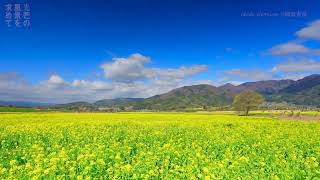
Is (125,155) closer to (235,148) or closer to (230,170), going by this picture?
(230,170)

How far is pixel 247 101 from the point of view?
116625mm

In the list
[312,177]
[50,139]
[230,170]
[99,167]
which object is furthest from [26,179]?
[50,139]

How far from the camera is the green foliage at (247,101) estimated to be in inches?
4575

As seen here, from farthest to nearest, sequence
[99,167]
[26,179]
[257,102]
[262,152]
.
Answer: [257,102]
[262,152]
[99,167]
[26,179]

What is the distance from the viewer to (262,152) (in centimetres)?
1512

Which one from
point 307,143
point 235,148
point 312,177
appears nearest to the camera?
point 312,177

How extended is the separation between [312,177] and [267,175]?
1.22 m

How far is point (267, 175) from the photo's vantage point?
9.91 m

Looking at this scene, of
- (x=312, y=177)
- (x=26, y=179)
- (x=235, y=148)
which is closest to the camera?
(x=26, y=179)

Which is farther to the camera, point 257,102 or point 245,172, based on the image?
point 257,102

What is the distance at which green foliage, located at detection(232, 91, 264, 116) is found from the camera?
116 metres

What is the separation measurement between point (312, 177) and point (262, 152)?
5773 mm

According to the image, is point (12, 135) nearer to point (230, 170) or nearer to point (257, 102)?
point (230, 170)

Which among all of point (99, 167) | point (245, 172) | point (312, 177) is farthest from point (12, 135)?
point (312, 177)
